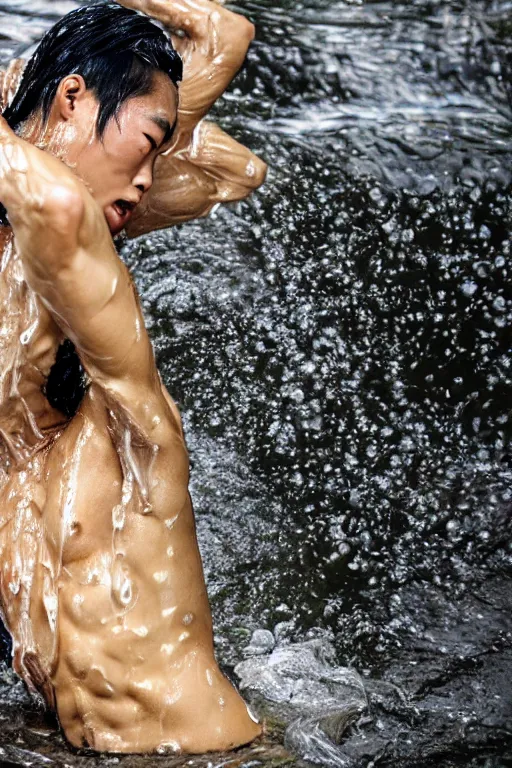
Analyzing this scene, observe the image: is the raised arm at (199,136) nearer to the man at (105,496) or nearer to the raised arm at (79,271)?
the man at (105,496)

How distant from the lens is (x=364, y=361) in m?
3.73

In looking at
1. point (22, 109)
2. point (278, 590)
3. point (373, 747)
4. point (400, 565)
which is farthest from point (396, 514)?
point (22, 109)

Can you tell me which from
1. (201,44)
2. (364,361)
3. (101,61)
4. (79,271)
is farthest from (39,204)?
(364,361)

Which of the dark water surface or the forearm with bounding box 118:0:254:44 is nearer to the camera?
Result: the forearm with bounding box 118:0:254:44

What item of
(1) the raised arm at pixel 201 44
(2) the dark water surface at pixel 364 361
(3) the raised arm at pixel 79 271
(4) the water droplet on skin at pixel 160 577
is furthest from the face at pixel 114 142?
(2) the dark water surface at pixel 364 361

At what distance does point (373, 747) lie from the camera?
252 cm

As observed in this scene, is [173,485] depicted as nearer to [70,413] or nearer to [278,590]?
[70,413]

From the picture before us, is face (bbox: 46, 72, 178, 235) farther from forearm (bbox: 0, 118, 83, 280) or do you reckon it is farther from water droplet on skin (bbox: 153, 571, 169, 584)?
water droplet on skin (bbox: 153, 571, 169, 584)

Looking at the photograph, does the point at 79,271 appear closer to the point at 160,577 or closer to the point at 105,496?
the point at 105,496

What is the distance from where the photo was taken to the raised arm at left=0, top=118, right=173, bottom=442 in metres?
1.94

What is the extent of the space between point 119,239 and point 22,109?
53 centimetres

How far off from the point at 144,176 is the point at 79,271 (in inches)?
14.5

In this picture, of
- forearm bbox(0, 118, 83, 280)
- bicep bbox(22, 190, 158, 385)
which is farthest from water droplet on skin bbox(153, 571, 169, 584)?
forearm bbox(0, 118, 83, 280)

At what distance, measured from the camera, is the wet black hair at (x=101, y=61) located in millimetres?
2254
